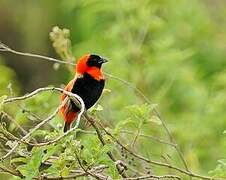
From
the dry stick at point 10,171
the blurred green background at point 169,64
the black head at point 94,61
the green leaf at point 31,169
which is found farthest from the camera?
the blurred green background at point 169,64

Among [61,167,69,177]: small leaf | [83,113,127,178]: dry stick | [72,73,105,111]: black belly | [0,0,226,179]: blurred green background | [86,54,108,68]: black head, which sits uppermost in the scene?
[0,0,226,179]: blurred green background

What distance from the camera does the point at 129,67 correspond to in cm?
568

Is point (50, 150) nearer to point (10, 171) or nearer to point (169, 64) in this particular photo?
point (10, 171)

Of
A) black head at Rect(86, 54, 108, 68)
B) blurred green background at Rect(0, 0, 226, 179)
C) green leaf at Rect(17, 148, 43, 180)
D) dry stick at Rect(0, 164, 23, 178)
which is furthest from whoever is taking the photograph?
blurred green background at Rect(0, 0, 226, 179)

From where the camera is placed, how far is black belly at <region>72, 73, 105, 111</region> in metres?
3.36

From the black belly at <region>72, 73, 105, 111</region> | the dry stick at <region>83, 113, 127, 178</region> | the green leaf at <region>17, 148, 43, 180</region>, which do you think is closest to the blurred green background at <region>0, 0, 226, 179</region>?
the black belly at <region>72, 73, 105, 111</region>

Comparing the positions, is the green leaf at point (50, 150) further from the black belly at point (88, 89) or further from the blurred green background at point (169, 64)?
the blurred green background at point (169, 64)

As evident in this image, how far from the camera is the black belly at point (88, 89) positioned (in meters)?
3.36

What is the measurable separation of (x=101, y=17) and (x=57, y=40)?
11.4 feet

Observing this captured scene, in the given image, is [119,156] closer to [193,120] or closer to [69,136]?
[69,136]

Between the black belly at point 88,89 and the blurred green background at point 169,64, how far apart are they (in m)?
0.63

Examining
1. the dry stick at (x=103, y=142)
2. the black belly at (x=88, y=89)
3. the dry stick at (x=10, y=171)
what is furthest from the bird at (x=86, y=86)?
the dry stick at (x=10, y=171)

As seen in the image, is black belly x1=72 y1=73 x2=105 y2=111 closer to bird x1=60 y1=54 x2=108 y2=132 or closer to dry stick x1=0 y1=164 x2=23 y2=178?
bird x1=60 y1=54 x2=108 y2=132

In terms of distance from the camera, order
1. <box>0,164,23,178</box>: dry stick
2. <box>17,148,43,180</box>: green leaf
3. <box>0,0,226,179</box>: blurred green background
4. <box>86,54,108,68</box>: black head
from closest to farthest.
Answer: <box>17,148,43,180</box>: green leaf
<box>0,164,23,178</box>: dry stick
<box>86,54,108,68</box>: black head
<box>0,0,226,179</box>: blurred green background
